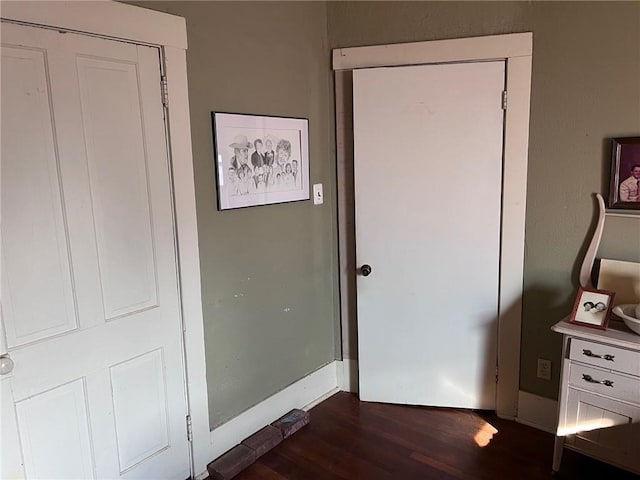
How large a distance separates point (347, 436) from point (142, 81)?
2013 millimetres

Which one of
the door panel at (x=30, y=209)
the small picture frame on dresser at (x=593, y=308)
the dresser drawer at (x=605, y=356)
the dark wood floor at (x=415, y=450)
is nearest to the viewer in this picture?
the door panel at (x=30, y=209)

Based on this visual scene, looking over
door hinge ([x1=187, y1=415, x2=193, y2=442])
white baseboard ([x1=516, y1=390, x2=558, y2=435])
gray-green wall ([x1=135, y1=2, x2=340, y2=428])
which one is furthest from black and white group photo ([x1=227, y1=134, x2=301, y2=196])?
white baseboard ([x1=516, y1=390, x2=558, y2=435])

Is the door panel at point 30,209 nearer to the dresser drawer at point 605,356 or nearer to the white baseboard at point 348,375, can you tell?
the white baseboard at point 348,375

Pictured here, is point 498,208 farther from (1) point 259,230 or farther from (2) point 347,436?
(2) point 347,436

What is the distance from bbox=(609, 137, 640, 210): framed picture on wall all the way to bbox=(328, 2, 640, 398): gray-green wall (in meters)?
0.05

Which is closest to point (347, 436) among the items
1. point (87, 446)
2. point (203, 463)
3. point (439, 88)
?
point (203, 463)

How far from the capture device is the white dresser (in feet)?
6.50

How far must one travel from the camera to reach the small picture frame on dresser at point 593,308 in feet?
6.82

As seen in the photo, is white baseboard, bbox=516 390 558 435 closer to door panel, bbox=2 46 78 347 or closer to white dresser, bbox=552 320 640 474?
white dresser, bbox=552 320 640 474

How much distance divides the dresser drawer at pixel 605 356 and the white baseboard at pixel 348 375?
135 centimetres

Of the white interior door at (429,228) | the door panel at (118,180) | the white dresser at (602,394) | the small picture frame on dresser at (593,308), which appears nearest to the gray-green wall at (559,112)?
the white interior door at (429,228)

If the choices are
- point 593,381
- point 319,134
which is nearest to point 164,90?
point 319,134

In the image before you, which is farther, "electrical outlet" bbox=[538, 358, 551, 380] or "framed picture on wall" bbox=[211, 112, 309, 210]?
"electrical outlet" bbox=[538, 358, 551, 380]

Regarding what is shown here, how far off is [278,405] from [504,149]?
1842mm
